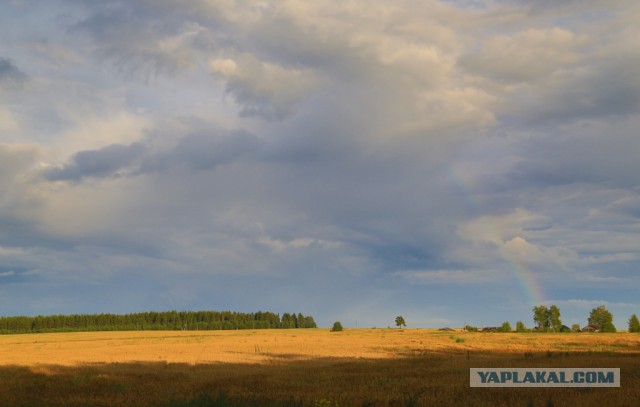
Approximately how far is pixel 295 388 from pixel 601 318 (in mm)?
129151

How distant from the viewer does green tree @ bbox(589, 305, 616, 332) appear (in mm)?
119125

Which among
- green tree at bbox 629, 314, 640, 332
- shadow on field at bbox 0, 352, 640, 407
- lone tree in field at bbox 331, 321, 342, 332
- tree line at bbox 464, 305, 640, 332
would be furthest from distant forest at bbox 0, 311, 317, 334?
shadow on field at bbox 0, 352, 640, 407

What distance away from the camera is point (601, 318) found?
131 meters

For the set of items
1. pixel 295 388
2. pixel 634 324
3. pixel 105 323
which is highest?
pixel 295 388

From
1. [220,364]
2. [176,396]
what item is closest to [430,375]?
[176,396]

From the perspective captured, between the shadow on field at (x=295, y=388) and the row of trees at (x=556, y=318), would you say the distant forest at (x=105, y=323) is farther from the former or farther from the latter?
the shadow on field at (x=295, y=388)

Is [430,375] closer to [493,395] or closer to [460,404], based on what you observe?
[493,395]

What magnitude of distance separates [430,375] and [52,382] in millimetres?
17362

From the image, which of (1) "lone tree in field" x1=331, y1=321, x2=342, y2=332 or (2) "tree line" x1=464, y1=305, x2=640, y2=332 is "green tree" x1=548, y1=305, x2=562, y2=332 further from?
(1) "lone tree in field" x1=331, y1=321, x2=342, y2=332

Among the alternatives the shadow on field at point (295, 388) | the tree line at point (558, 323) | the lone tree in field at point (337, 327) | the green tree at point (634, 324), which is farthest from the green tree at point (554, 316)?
the shadow on field at point (295, 388)

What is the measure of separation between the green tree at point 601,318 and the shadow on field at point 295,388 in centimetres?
9735

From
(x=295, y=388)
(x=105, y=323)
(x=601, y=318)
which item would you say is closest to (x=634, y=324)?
(x=601, y=318)

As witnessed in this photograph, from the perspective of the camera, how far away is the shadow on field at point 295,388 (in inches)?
667

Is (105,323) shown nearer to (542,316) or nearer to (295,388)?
(542,316)
